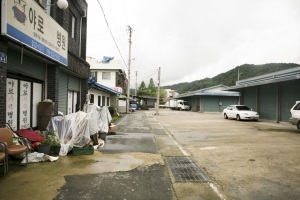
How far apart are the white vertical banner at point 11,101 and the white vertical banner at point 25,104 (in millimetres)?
336

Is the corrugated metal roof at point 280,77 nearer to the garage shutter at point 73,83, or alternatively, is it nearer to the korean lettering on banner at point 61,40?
→ the garage shutter at point 73,83

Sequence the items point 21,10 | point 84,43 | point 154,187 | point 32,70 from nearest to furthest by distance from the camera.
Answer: point 154,187
point 21,10
point 32,70
point 84,43

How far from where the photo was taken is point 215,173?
21.3 feet

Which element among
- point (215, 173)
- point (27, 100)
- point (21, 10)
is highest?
point (21, 10)

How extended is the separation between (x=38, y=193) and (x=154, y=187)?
214 centimetres

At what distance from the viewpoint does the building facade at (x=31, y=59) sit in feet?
22.6

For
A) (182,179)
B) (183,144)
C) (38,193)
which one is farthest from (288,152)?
(38,193)

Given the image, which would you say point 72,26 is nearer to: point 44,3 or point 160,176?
point 44,3

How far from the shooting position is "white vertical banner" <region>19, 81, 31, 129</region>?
30.0ft

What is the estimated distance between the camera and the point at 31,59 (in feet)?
31.8

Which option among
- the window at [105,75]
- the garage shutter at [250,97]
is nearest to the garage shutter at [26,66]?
the garage shutter at [250,97]

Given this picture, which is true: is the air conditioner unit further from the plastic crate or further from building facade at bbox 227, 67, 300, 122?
building facade at bbox 227, 67, 300, 122

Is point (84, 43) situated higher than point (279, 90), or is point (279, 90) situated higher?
point (84, 43)

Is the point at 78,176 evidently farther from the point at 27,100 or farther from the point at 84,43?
the point at 84,43
